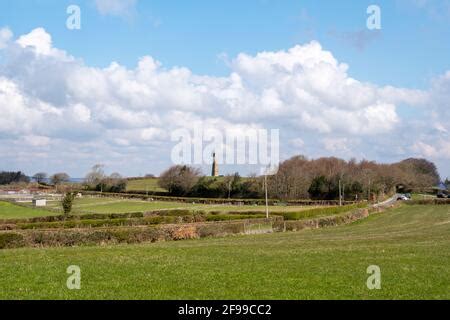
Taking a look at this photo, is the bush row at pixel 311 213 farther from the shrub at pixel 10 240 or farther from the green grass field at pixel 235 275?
the green grass field at pixel 235 275

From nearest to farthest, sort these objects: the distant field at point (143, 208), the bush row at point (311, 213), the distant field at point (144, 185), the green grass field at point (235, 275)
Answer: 1. the green grass field at point (235, 275)
2. the bush row at point (311, 213)
3. the distant field at point (143, 208)
4. the distant field at point (144, 185)

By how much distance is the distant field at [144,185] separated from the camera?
137350 mm

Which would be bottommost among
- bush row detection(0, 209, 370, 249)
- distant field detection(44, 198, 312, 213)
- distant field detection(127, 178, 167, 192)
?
distant field detection(44, 198, 312, 213)

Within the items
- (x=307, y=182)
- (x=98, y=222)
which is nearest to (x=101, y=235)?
(x=98, y=222)

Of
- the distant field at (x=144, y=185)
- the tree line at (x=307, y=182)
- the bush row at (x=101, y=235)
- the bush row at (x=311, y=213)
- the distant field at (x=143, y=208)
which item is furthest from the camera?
the distant field at (x=144, y=185)

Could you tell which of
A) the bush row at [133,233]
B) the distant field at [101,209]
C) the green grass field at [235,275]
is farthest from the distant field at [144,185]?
the green grass field at [235,275]

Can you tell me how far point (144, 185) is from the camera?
14812 cm

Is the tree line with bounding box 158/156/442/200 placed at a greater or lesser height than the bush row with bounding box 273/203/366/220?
greater

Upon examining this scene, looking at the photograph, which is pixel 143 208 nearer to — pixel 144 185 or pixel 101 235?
pixel 101 235

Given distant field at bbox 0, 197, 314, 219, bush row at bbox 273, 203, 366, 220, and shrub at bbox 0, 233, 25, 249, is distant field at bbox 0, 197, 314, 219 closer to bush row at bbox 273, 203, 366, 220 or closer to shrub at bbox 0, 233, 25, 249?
bush row at bbox 273, 203, 366, 220

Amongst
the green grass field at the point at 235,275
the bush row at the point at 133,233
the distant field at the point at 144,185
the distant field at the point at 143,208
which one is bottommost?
the distant field at the point at 143,208

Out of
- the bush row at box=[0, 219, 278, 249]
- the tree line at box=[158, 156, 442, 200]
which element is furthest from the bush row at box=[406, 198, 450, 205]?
the bush row at box=[0, 219, 278, 249]

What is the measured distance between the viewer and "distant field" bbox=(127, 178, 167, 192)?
137 meters
